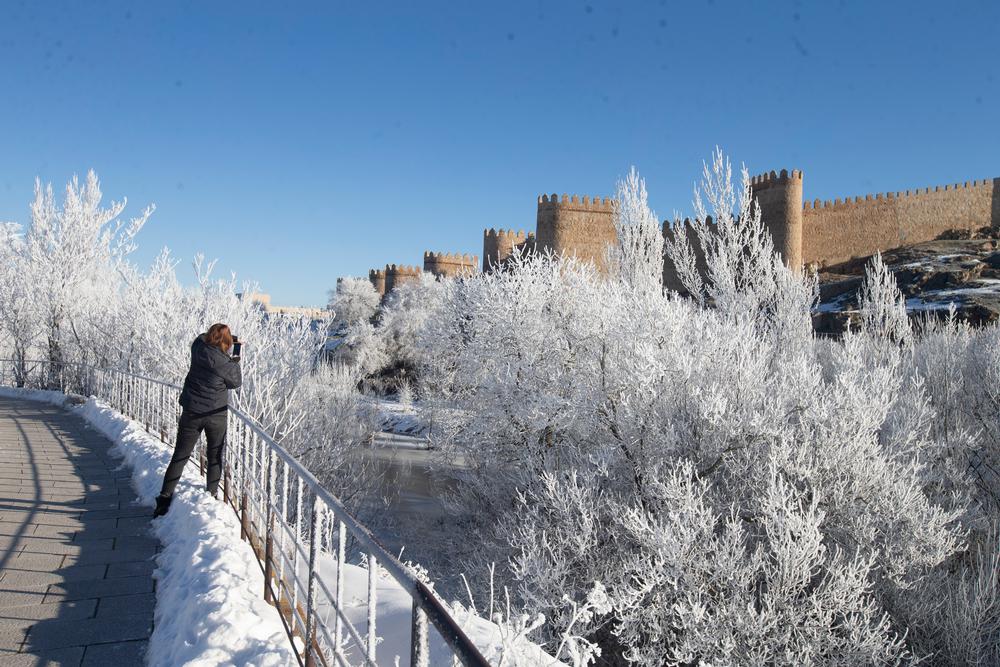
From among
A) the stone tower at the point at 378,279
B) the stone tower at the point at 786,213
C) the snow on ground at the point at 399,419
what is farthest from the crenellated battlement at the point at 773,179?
the stone tower at the point at 378,279

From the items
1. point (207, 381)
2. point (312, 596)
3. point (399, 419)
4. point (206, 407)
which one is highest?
point (207, 381)

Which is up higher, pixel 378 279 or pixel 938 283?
pixel 378 279

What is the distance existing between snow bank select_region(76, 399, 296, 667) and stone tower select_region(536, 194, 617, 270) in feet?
108

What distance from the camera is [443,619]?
4.32ft

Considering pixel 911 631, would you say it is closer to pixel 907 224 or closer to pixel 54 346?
pixel 54 346

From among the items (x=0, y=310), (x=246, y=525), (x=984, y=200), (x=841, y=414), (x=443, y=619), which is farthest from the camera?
(x=984, y=200)

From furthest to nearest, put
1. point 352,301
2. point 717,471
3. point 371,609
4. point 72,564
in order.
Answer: point 352,301 → point 717,471 → point 72,564 → point 371,609

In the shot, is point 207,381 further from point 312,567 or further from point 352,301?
point 352,301

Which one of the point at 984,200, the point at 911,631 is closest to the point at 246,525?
the point at 911,631

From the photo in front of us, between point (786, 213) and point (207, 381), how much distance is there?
34.2m

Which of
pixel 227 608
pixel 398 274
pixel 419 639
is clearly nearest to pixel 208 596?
pixel 227 608

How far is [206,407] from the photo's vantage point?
4.66 metres

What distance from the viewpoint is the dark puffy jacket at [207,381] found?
4648 mm

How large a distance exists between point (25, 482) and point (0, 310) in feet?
51.7
